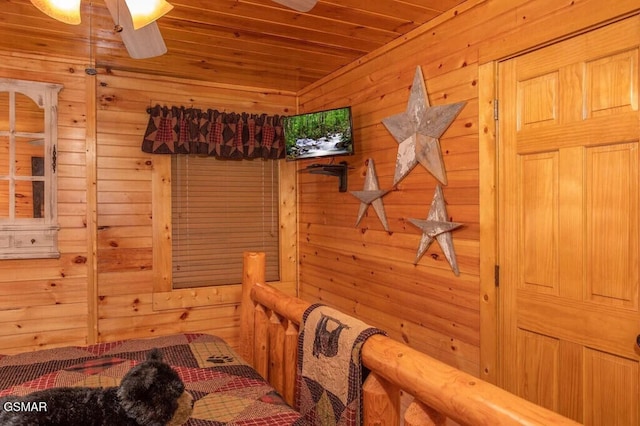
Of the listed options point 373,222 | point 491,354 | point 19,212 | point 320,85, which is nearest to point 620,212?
point 491,354

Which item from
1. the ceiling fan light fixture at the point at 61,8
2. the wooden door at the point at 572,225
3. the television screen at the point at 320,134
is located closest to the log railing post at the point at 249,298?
the television screen at the point at 320,134

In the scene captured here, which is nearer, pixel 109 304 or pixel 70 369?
pixel 70 369

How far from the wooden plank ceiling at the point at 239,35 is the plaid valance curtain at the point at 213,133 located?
0.32m

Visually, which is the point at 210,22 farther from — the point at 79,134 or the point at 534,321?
the point at 534,321

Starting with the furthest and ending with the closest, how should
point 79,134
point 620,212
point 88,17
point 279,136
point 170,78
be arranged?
point 279,136, point 170,78, point 79,134, point 88,17, point 620,212

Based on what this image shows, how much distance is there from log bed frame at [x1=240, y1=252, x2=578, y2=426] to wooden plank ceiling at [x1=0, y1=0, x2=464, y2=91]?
148 centimetres

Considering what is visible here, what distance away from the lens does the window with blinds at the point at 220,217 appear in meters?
3.55

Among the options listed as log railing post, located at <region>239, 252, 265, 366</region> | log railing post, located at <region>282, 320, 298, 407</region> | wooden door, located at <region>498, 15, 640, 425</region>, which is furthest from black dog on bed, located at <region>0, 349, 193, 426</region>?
wooden door, located at <region>498, 15, 640, 425</region>

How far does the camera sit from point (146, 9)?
1514 millimetres

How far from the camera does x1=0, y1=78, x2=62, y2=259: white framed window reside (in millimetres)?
3021

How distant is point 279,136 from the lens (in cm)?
379

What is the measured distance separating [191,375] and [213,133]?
7.49 feet

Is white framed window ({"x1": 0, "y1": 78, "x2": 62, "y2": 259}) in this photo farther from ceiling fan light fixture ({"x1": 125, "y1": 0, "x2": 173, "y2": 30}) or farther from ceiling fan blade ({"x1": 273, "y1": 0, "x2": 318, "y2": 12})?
ceiling fan blade ({"x1": 273, "y1": 0, "x2": 318, "y2": 12})

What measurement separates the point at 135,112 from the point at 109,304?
4.78 ft
